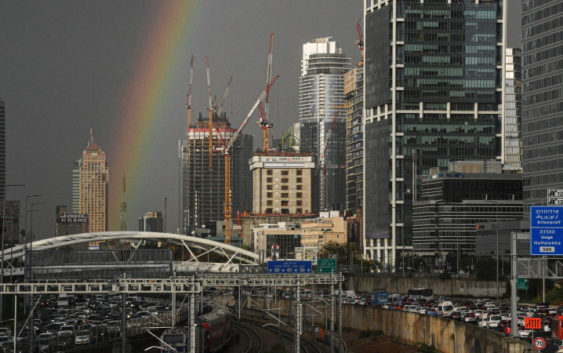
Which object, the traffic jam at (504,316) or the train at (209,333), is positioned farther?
the traffic jam at (504,316)

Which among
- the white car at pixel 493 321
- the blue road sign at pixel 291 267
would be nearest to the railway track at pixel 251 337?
the blue road sign at pixel 291 267

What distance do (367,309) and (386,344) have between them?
1785 cm

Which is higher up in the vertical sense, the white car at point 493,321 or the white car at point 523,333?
the white car at point 523,333

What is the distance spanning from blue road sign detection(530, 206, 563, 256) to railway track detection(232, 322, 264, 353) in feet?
155

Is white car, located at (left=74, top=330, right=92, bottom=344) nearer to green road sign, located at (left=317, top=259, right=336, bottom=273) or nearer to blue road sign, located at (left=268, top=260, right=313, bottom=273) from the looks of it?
blue road sign, located at (left=268, top=260, right=313, bottom=273)

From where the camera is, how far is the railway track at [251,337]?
121375 millimetres

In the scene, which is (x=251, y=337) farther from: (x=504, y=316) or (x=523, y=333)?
(x=523, y=333)

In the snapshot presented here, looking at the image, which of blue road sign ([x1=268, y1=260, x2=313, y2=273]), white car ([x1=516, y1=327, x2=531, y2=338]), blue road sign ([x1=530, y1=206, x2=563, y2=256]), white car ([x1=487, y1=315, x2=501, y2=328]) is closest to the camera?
blue road sign ([x1=530, y1=206, x2=563, y2=256])

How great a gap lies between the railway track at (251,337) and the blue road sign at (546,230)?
47.2 m

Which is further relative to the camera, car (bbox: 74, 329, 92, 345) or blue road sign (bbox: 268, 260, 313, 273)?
blue road sign (bbox: 268, 260, 313, 273)

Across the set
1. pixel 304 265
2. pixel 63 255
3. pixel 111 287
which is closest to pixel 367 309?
pixel 304 265

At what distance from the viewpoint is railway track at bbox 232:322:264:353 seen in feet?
398

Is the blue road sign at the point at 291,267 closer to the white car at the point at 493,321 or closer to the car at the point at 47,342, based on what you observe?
the white car at the point at 493,321

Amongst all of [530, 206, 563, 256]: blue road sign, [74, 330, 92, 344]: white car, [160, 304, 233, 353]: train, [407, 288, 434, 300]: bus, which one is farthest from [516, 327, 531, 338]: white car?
[407, 288, 434, 300]: bus
